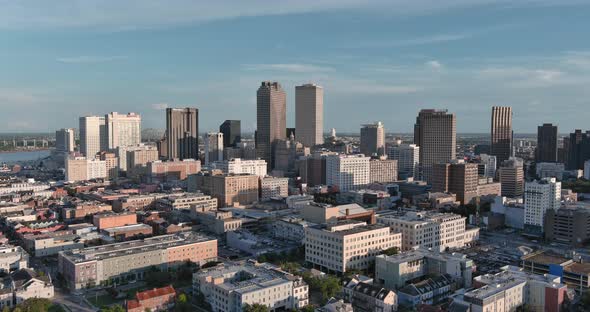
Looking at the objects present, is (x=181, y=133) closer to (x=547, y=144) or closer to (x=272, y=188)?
(x=272, y=188)

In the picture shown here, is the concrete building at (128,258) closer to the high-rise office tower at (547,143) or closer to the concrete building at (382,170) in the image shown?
the concrete building at (382,170)

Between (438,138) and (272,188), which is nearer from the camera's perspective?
(272,188)

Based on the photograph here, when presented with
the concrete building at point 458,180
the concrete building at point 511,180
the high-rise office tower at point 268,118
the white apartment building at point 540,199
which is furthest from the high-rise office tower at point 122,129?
the white apartment building at point 540,199

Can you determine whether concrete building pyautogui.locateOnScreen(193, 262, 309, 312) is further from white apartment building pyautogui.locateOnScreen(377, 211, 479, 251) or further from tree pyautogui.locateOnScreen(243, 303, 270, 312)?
white apartment building pyautogui.locateOnScreen(377, 211, 479, 251)

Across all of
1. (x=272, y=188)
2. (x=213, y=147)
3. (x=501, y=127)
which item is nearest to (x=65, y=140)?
(x=213, y=147)

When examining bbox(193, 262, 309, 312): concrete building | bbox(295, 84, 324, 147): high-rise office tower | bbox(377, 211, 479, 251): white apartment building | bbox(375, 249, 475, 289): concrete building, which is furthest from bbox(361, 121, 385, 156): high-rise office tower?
bbox(193, 262, 309, 312): concrete building

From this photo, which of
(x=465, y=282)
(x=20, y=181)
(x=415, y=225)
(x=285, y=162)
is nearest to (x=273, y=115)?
(x=285, y=162)
